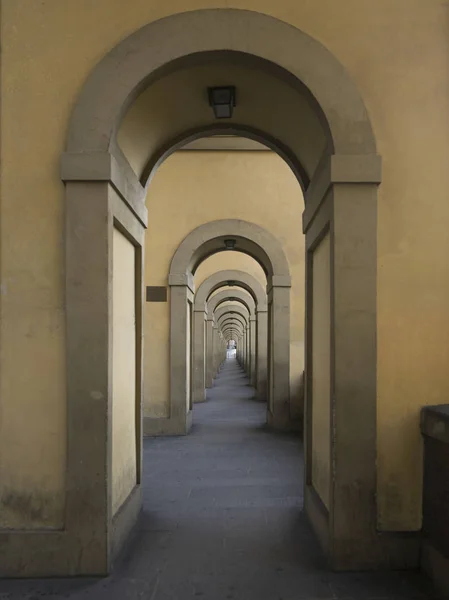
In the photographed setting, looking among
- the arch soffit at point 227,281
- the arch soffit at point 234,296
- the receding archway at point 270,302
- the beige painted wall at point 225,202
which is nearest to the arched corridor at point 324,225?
the receding archway at point 270,302

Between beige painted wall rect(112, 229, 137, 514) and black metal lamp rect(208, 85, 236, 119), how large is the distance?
1.47m

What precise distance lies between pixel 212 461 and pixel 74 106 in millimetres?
5196

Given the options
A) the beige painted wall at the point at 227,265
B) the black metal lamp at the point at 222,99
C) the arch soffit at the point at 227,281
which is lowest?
the arch soffit at the point at 227,281

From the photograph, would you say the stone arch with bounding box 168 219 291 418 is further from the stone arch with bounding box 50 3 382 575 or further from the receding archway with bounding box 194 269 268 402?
the stone arch with bounding box 50 3 382 575

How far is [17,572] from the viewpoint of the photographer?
144 inches

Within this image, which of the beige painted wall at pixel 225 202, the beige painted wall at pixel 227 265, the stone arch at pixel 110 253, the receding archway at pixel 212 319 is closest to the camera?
the stone arch at pixel 110 253

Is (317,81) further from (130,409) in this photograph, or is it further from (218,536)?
(218,536)

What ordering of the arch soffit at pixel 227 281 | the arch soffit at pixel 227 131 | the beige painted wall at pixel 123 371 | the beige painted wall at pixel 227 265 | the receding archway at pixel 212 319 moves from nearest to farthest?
the beige painted wall at pixel 123 371
the arch soffit at pixel 227 131
the arch soffit at pixel 227 281
the beige painted wall at pixel 227 265
the receding archway at pixel 212 319

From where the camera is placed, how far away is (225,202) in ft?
34.9

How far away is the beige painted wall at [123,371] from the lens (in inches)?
164

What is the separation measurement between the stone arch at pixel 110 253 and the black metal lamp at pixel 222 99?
731 millimetres

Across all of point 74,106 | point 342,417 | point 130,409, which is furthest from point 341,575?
point 74,106

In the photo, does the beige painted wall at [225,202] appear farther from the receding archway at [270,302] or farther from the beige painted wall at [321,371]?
the beige painted wall at [321,371]

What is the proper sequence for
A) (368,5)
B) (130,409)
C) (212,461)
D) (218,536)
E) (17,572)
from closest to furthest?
(17,572) → (368,5) → (218,536) → (130,409) → (212,461)
